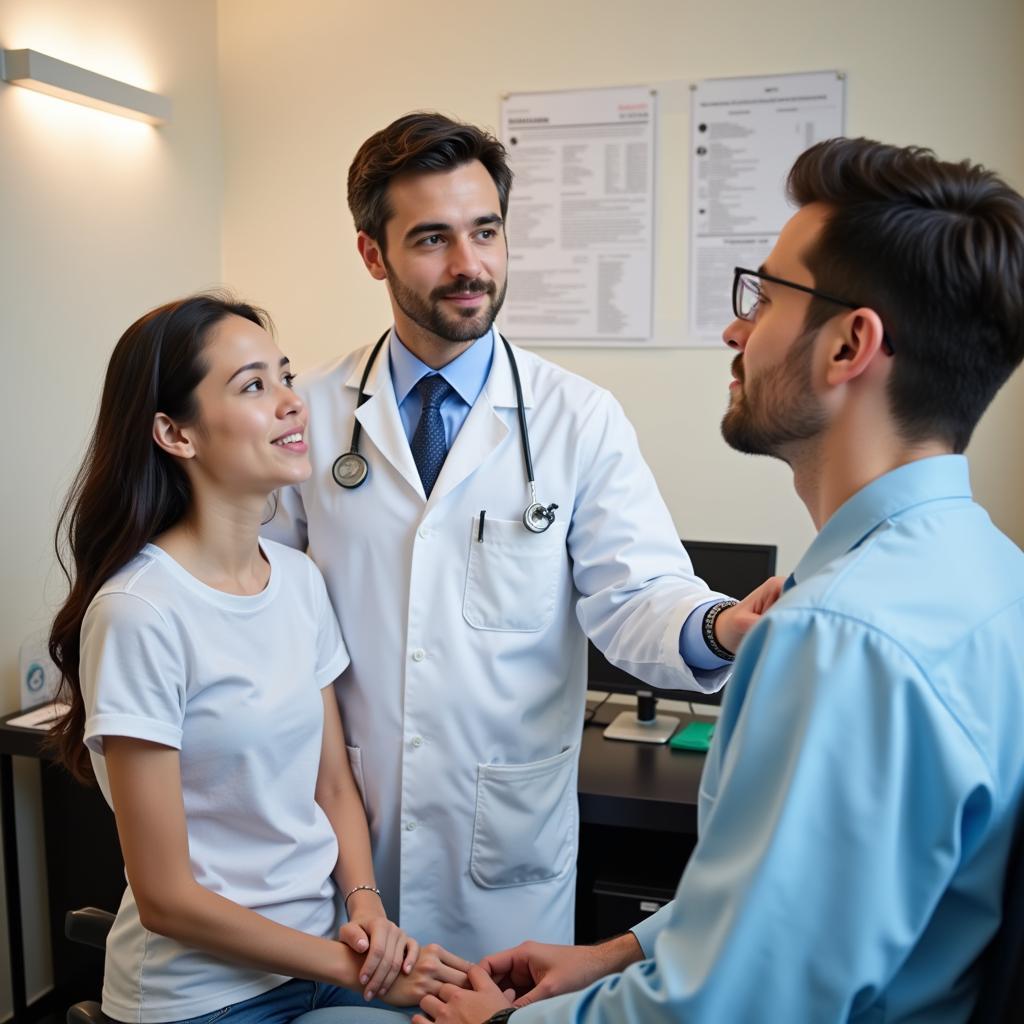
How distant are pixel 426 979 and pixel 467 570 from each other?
58 cm

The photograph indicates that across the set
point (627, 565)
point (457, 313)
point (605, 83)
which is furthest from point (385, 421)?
point (605, 83)

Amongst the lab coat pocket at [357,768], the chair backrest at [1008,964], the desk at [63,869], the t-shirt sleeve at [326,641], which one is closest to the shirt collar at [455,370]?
the t-shirt sleeve at [326,641]

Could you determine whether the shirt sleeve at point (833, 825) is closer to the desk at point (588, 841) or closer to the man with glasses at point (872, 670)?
the man with glasses at point (872, 670)

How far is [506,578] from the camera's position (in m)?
1.68

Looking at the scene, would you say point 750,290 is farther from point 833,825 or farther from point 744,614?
point 833,825

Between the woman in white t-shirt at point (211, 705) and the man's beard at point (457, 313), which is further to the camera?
the man's beard at point (457, 313)

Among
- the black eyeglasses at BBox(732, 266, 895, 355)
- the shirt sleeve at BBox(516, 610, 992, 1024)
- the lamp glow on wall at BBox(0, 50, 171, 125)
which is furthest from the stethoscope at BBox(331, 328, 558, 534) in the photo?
the lamp glow on wall at BBox(0, 50, 171, 125)

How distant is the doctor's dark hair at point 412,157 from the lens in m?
1.71

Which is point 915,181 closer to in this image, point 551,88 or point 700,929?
point 700,929

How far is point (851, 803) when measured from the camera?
0.82 m

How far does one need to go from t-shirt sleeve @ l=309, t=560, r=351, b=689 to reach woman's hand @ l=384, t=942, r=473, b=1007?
0.41 metres

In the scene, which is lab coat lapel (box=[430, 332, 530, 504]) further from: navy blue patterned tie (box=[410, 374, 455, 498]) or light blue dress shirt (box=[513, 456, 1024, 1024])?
light blue dress shirt (box=[513, 456, 1024, 1024])

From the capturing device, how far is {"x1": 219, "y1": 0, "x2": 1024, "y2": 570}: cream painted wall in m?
2.65

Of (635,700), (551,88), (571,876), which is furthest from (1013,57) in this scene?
(571,876)
